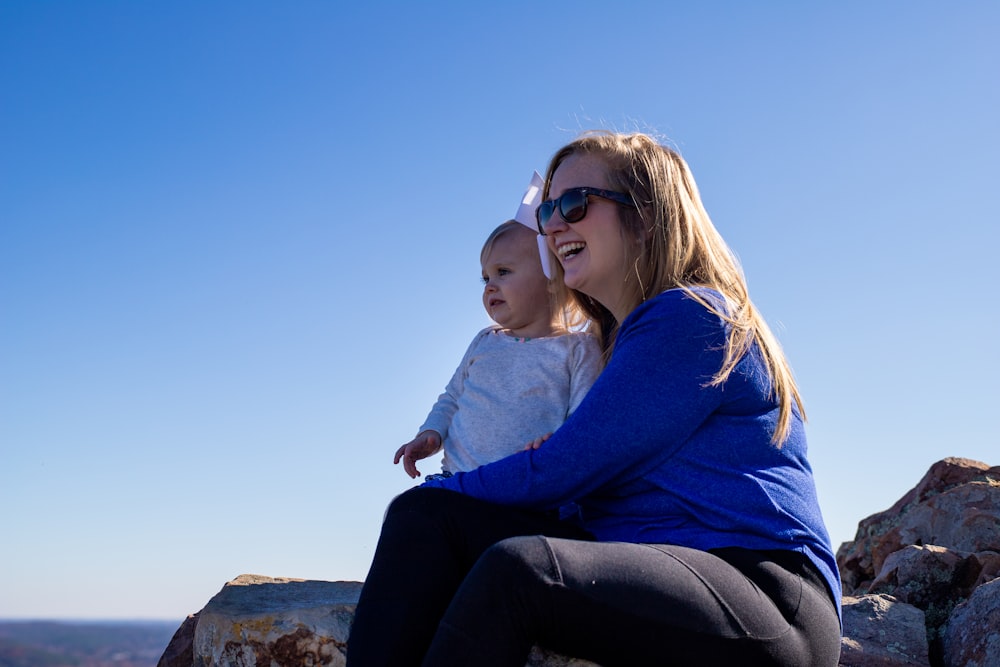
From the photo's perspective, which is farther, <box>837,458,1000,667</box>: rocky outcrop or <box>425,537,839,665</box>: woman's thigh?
<box>837,458,1000,667</box>: rocky outcrop

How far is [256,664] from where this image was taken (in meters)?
3.28

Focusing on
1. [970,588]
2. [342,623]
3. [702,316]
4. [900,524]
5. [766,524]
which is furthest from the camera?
[900,524]

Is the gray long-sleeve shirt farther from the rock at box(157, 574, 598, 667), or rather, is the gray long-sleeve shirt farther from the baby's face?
the rock at box(157, 574, 598, 667)

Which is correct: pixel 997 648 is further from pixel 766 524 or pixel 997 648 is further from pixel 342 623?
pixel 342 623

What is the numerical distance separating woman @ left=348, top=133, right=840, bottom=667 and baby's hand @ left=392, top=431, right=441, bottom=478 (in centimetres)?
157

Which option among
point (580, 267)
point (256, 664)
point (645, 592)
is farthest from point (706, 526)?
point (256, 664)

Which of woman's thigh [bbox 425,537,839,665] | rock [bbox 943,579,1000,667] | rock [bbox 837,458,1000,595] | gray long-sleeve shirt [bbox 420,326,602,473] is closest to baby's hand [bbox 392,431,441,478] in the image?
gray long-sleeve shirt [bbox 420,326,602,473]

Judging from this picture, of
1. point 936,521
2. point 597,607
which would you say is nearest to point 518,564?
point 597,607

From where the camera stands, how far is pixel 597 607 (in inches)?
87.0

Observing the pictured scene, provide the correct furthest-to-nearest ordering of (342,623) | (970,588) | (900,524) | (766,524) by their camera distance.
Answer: (900,524) → (970,588) → (342,623) → (766,524)

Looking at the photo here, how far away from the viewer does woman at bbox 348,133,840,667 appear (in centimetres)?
221

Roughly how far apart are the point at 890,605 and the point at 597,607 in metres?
2.74

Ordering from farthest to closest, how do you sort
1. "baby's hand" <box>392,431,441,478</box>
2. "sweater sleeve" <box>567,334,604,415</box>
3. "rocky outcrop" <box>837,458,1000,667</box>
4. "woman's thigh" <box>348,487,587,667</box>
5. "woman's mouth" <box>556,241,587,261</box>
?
"baby's hand" <box>392,431,441,478</box> → "sweater sleeve" <box>567,334,604,415</box> → "rocky outcrop" <box>837,458,1000,667</box> → "woman's mouth" <box>556,241,587,261</box> → "woman's thigh" <box>348,487,587,667</box>

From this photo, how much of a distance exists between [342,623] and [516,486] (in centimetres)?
94
